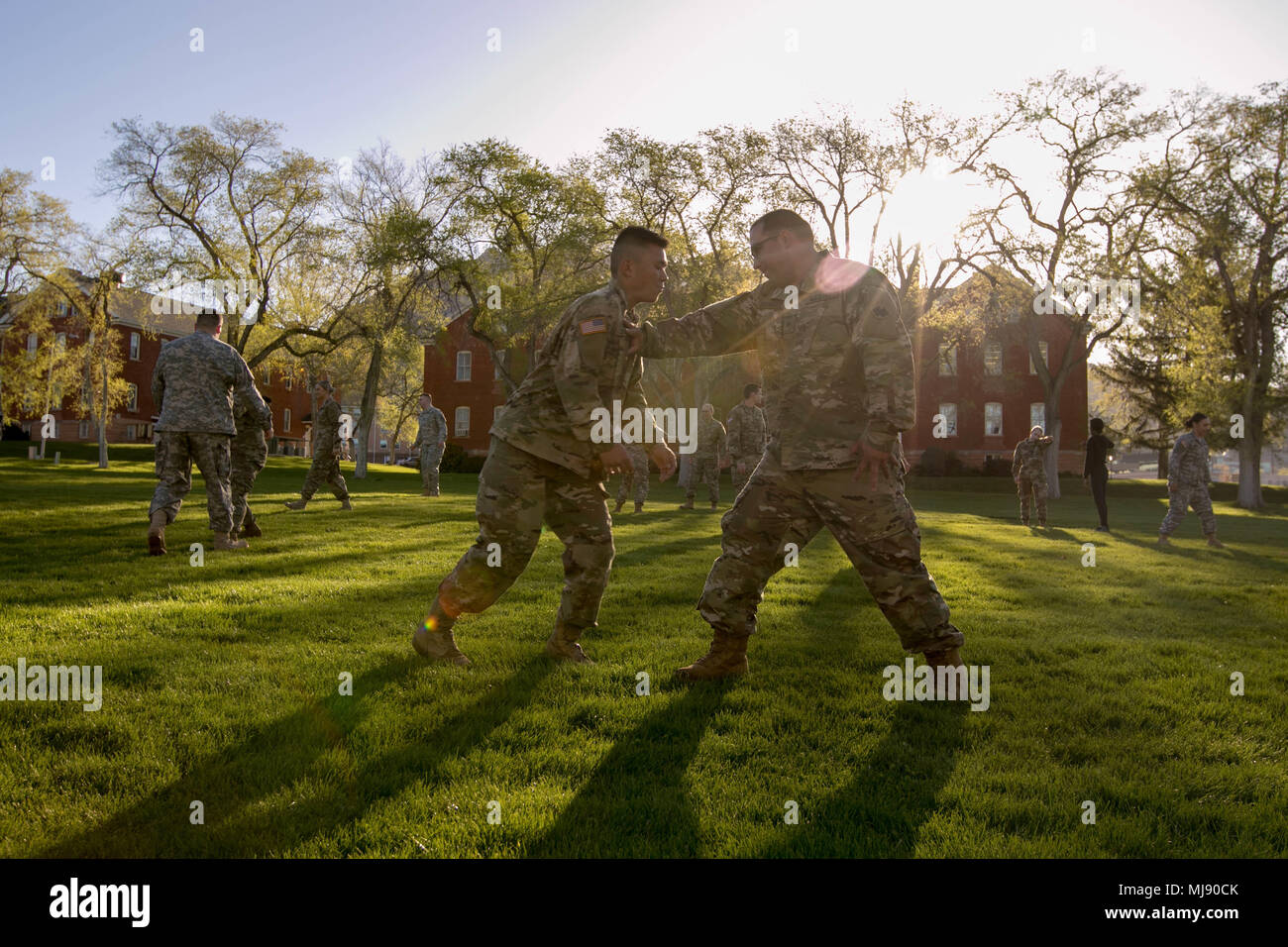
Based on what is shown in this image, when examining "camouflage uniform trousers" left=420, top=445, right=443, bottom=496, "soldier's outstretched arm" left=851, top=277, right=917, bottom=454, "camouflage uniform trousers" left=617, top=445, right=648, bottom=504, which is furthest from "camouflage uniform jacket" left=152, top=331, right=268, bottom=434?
"camouflage uniform trousers" left=420, top=445, right=443, bottom=496

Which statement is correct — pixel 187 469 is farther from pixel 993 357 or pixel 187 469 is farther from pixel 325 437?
pixel 993 357

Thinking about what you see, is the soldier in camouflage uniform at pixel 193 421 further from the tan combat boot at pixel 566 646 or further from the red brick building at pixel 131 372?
the red brick building at pixel 131 372

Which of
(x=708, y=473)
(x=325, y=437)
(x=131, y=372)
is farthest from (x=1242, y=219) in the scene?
(x=131, y=372)

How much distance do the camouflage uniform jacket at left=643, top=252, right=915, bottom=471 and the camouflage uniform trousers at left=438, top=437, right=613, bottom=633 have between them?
3.28 ft

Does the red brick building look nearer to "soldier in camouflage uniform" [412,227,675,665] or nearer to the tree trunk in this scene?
the tree trunk

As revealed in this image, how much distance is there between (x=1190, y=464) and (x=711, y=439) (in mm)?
9278

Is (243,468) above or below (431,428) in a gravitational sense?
below

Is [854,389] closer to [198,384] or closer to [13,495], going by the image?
[198,384]

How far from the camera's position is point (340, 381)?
49031 millimetres

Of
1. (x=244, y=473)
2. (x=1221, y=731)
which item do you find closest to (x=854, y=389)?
(x=1221, y=731)

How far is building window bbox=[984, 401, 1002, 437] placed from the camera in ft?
167

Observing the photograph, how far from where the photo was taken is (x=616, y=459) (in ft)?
14.6

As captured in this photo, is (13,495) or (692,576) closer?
(692,576)
